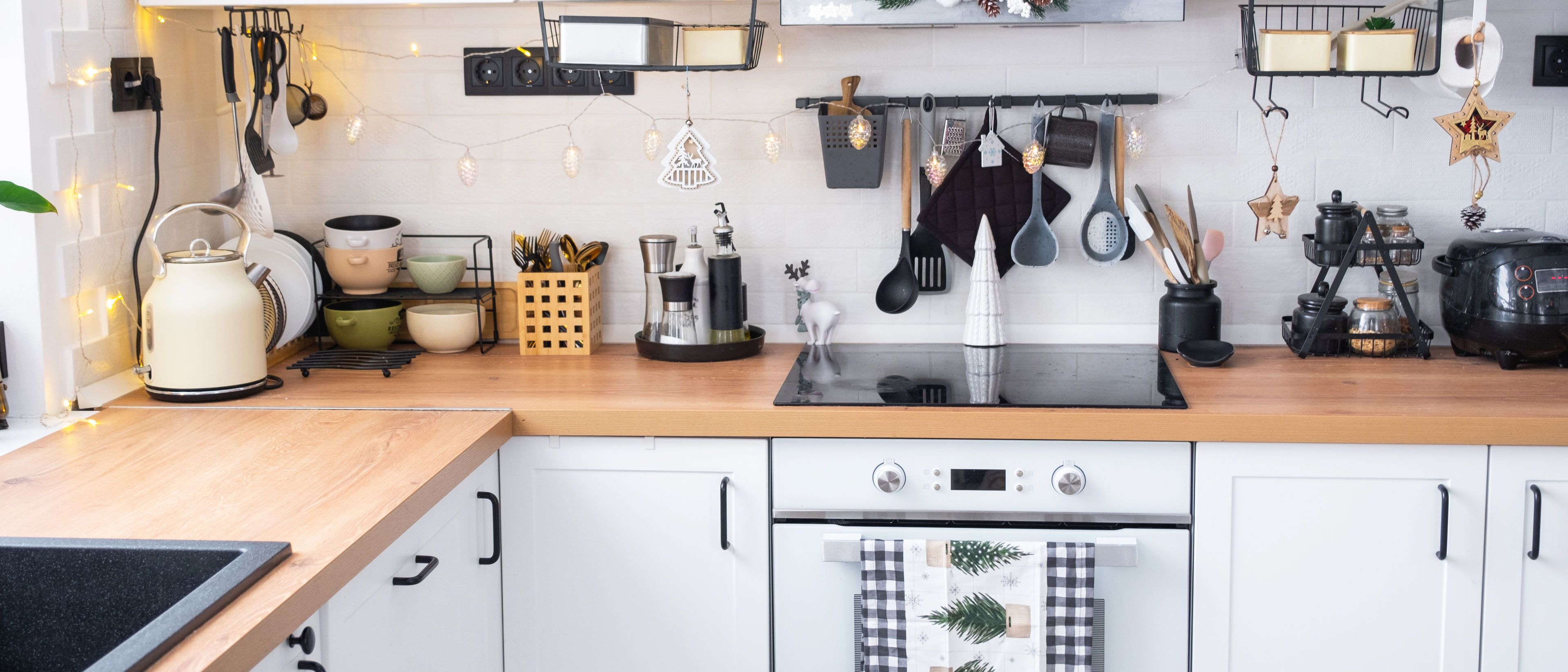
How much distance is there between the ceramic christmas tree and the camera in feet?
8.37

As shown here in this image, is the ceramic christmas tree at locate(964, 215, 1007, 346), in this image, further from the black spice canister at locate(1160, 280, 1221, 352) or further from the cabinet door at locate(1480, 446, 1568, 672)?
the cabinet door at locate(1480, 446, 1568, 672)

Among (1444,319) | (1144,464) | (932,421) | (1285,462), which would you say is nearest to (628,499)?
(932,421)

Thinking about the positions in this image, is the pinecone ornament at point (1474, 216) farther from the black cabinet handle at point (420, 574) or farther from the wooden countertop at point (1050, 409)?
the black cabinet handle at point (420, 574)

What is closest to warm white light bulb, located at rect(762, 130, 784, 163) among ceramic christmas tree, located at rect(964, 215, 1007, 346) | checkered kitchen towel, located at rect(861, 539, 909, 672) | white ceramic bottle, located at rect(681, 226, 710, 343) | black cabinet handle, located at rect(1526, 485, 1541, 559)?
white ceramic bottle, located at rect(681, 226, 710, 343)

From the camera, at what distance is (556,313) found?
261 centimetres

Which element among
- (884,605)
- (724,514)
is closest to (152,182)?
(724,514)

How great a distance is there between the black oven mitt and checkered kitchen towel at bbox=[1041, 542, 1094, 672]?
0.75m

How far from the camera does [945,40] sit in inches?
103

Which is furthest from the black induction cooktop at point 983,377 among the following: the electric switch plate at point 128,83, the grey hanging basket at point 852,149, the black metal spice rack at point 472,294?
the electric switch plate at point 128,83

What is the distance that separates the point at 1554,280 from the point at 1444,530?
1.85 ft

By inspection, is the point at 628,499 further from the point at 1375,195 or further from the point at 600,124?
the point at 1375,195

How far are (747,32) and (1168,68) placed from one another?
0.88 metres

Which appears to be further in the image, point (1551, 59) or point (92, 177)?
point (1551, 59)

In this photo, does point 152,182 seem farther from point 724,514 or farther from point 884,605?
point 884,605
